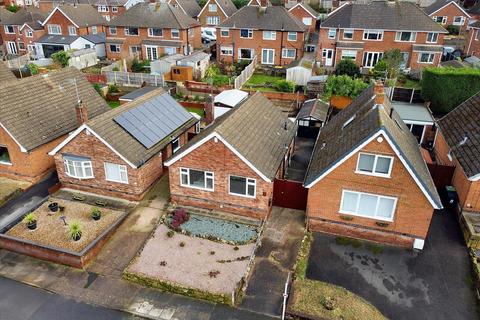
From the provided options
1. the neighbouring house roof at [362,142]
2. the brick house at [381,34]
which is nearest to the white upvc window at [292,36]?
the brick house at [381,34]

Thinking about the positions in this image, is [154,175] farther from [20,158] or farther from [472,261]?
[472,261]

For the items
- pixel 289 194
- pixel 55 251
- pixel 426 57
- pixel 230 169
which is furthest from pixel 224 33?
pixel 55 251

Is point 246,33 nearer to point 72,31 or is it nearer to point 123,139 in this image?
point 72,31

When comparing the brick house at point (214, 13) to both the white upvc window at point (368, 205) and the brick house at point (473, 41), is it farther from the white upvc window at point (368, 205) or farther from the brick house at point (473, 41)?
the white upvc window at point (368, 205)

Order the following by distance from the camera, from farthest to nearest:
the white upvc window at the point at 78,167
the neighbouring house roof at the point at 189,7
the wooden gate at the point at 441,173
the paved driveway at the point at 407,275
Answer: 1. the neighbouring house roof at the point at 189,7
2. the wooden gate at the point at 441,173
3. the white upvc window at the point at 78,167
4. the paved driveway at the point at 407,275

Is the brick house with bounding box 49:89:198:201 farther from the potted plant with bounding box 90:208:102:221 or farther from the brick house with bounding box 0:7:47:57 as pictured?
the brick house with bounding box 0:7:47:57

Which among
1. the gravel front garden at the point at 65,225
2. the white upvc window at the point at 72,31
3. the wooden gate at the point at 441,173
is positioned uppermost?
the white upvc window at the point at 72,31

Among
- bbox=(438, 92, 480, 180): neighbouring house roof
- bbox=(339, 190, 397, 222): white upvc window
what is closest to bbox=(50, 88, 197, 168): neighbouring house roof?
bbox=(339, 190, 397, 222): white upvc window
